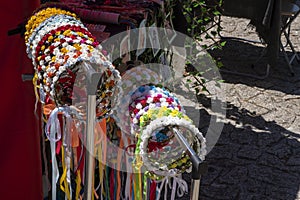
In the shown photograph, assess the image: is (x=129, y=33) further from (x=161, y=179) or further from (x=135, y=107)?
(x=161, y=179)

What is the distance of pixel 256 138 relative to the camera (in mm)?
3510

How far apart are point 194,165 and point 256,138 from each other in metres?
2.64

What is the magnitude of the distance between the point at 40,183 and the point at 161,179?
81cm

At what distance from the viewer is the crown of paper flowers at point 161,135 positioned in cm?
107

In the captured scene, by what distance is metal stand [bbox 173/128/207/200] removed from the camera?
957 mm

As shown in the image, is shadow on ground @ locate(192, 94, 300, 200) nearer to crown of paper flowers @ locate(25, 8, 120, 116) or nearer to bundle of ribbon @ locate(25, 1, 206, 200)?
bundle of ribbon @ locate(25, 1, 206, 200)

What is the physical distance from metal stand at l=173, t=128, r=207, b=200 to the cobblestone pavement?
187 centimetres

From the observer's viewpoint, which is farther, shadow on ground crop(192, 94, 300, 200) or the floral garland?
shadow on ground crop(192, 94, 300, 200)

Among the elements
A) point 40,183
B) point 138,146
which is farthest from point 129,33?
point 40,183

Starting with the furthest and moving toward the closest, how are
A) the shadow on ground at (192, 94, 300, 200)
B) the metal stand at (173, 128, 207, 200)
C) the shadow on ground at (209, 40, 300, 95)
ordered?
the shadow on ground at (209, 40, 300, 95), the shadow on ground at (192, 94, 300, 200), the metal stand at (173, 128, 207, 200)

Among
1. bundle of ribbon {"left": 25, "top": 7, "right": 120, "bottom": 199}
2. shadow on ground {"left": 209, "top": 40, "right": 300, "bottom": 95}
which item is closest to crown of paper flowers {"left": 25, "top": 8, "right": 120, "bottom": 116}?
bundle of ribbon {"left": 25, "top": 7, "right": 120, "bottom": 199}

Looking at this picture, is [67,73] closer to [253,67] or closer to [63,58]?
[63,58]

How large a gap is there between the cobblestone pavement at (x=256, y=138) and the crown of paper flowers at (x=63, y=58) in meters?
1.87

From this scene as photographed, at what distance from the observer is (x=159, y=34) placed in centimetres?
165
